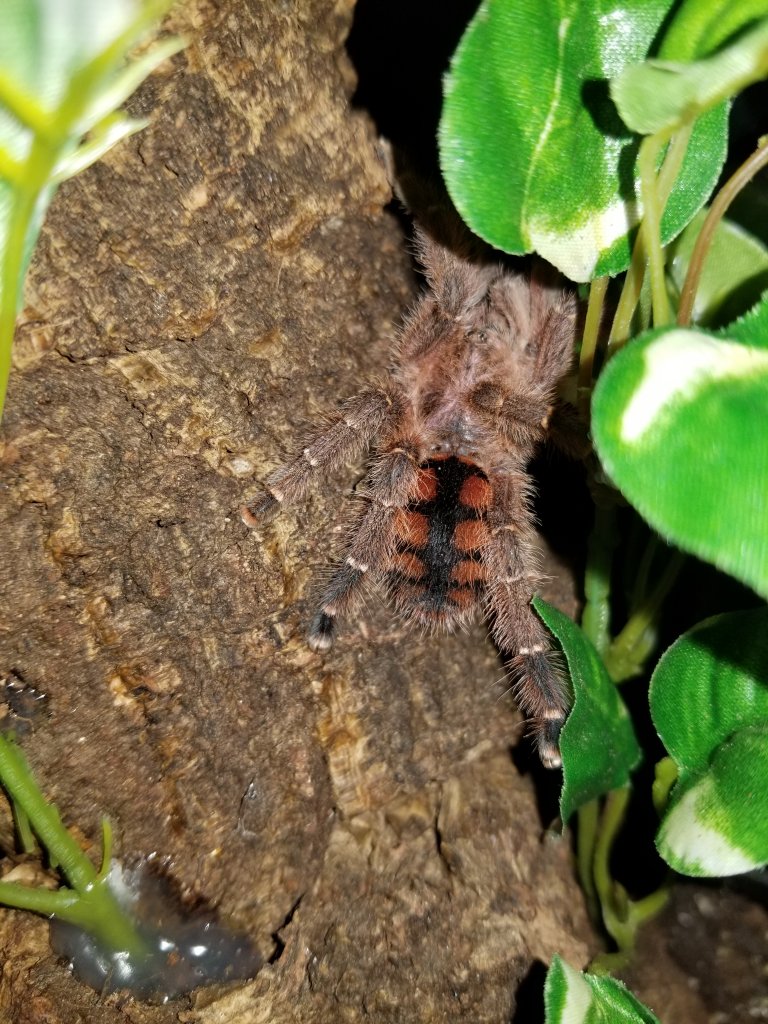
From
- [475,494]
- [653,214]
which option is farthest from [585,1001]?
[653,214]

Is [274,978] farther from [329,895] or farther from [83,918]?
[83,918]

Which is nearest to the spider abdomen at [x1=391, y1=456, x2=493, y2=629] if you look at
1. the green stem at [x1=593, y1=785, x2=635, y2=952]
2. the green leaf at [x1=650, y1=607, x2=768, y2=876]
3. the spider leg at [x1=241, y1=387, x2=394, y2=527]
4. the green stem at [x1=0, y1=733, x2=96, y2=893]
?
the spider leg at [x1=241, y1=387, x2=394, y2=527]

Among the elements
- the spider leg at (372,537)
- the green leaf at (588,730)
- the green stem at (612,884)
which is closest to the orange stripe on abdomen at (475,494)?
the spider leg at (372,537)

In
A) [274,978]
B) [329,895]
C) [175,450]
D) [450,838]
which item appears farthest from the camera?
[450,838]

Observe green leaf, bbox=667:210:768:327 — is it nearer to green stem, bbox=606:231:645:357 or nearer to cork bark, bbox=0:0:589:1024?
green stem, bbox=606:231:645:357

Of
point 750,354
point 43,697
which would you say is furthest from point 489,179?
point 43,697

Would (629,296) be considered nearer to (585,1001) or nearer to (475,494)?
(475,494)

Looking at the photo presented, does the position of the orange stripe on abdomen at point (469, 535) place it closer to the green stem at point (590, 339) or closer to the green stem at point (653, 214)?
the green stem at point (590, 339)
